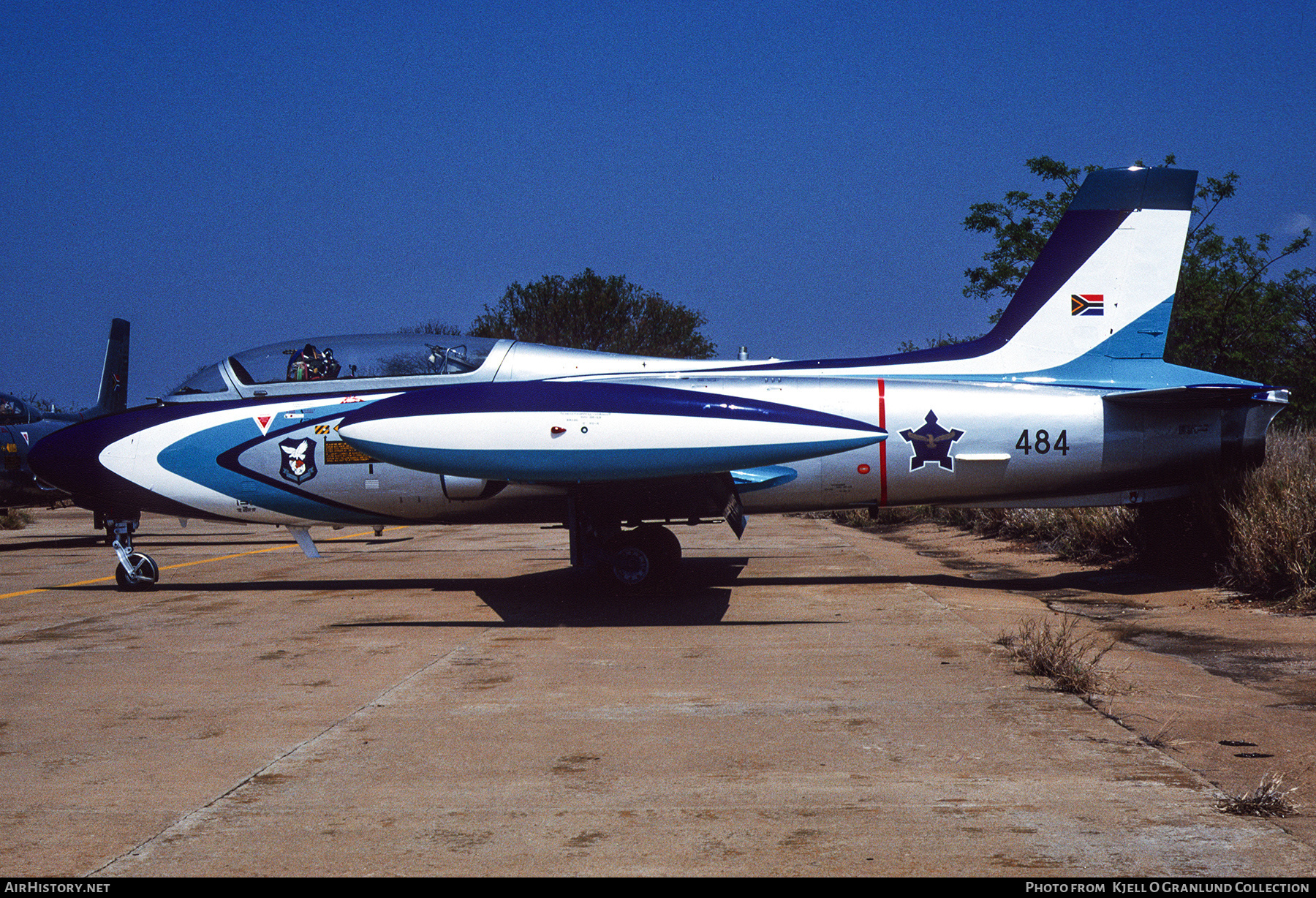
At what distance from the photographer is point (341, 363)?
39.3 ft

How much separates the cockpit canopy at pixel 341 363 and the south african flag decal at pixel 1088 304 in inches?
266

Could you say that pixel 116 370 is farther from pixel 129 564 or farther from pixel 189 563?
pixel 129 564

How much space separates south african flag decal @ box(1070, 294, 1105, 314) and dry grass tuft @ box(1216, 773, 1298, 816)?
8.94 m

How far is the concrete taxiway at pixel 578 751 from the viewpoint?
377 centimetres

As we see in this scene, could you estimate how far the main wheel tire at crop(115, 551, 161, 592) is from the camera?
12.7 m

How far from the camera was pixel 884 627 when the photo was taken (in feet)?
29.3

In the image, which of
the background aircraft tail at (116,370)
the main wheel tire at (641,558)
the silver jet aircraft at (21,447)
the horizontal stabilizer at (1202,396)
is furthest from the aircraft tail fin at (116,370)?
the horizontal stabilizer at (1202,396)

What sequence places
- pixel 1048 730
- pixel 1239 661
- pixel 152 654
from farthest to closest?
pixel 152 654, pixel 1239 661, pixel 1048 730

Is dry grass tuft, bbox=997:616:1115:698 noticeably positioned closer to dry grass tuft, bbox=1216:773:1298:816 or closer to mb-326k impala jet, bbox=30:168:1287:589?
dry grass tuft, bbox=1216:773:1298:816

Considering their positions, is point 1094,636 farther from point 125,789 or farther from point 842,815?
point 125,789

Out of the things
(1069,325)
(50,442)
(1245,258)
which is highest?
(1245,258)

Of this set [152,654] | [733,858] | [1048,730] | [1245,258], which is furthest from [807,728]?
[1245,258]

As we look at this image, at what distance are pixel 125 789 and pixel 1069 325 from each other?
35.8 ft

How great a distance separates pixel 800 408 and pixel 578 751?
5878 millimetres
